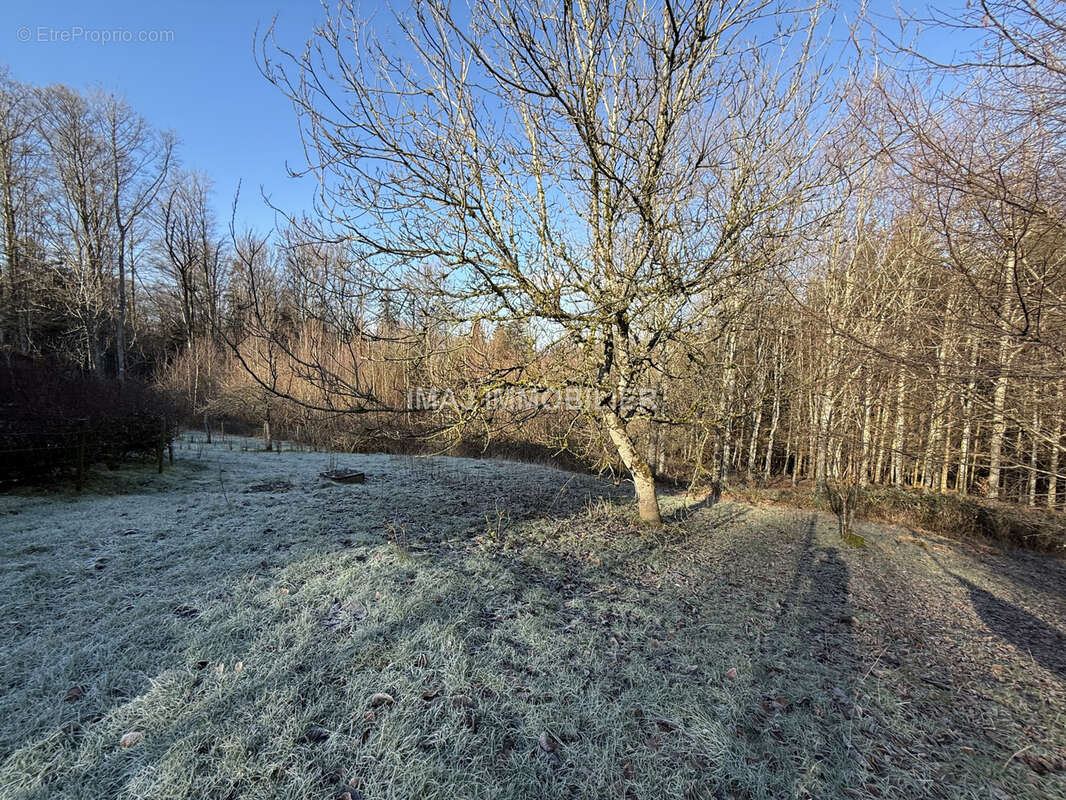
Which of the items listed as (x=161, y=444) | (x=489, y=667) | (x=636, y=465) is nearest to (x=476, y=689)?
(x=489, y=667)

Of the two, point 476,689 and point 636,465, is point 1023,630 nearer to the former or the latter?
point 636,465

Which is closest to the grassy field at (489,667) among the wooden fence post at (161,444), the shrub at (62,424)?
the shrub at (62,424)

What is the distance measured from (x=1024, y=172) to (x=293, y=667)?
17.2 feet

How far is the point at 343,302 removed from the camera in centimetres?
367

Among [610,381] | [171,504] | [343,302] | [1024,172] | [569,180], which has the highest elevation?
[569,180]

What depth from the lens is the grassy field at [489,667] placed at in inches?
68.9

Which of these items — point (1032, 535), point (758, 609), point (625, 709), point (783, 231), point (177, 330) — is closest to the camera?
point (625, 709)

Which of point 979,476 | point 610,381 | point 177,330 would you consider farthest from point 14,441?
point 177,330

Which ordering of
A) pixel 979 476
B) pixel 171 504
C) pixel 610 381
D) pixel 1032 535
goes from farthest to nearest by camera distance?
pixel 979 476
pixel 1032 535
pixel 171 504
pixel 610 381

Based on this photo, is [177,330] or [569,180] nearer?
[569,180]

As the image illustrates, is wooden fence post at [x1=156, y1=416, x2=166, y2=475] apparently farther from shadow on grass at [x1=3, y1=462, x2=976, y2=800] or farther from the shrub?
shadow on grass at [x1=3, y1=462, x2=976, y2=800]

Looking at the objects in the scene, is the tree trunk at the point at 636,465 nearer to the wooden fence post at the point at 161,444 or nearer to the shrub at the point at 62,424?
the shrub at the point at 62,424

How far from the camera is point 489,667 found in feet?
7.72

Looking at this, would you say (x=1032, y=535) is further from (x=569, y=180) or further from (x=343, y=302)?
(x=343, y=302)
